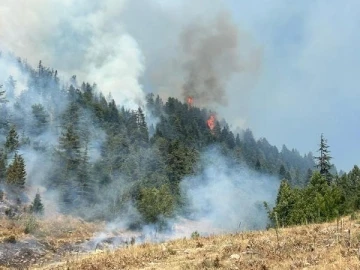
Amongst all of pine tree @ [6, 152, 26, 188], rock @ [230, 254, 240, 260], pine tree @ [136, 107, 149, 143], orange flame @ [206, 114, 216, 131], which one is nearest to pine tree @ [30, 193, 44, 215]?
pine tree @ [6, 152, 26, 188]

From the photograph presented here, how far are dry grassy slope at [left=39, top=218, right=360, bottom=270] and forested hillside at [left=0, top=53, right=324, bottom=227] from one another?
42814 mm

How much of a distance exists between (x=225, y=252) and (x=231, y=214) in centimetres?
7108

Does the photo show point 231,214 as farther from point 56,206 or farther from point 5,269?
point 5,269

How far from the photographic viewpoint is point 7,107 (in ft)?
291

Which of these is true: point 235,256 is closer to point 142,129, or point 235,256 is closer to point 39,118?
point 39,118

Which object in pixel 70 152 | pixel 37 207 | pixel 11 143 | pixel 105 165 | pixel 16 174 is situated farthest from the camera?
pixel 105 165

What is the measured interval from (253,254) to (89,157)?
205 feet

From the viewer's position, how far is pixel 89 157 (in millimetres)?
71000

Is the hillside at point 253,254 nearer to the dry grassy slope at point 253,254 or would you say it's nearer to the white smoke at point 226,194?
the dry grassy slope at point 253,254

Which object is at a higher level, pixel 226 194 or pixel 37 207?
pixel 226 194

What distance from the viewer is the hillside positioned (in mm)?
9361

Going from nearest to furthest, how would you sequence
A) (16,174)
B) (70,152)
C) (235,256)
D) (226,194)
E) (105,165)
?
(235,256), (16,174), (70,152), (105,165), (226,194)

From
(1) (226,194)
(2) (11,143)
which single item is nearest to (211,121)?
(1) (226,194)

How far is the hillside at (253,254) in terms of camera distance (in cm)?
936
